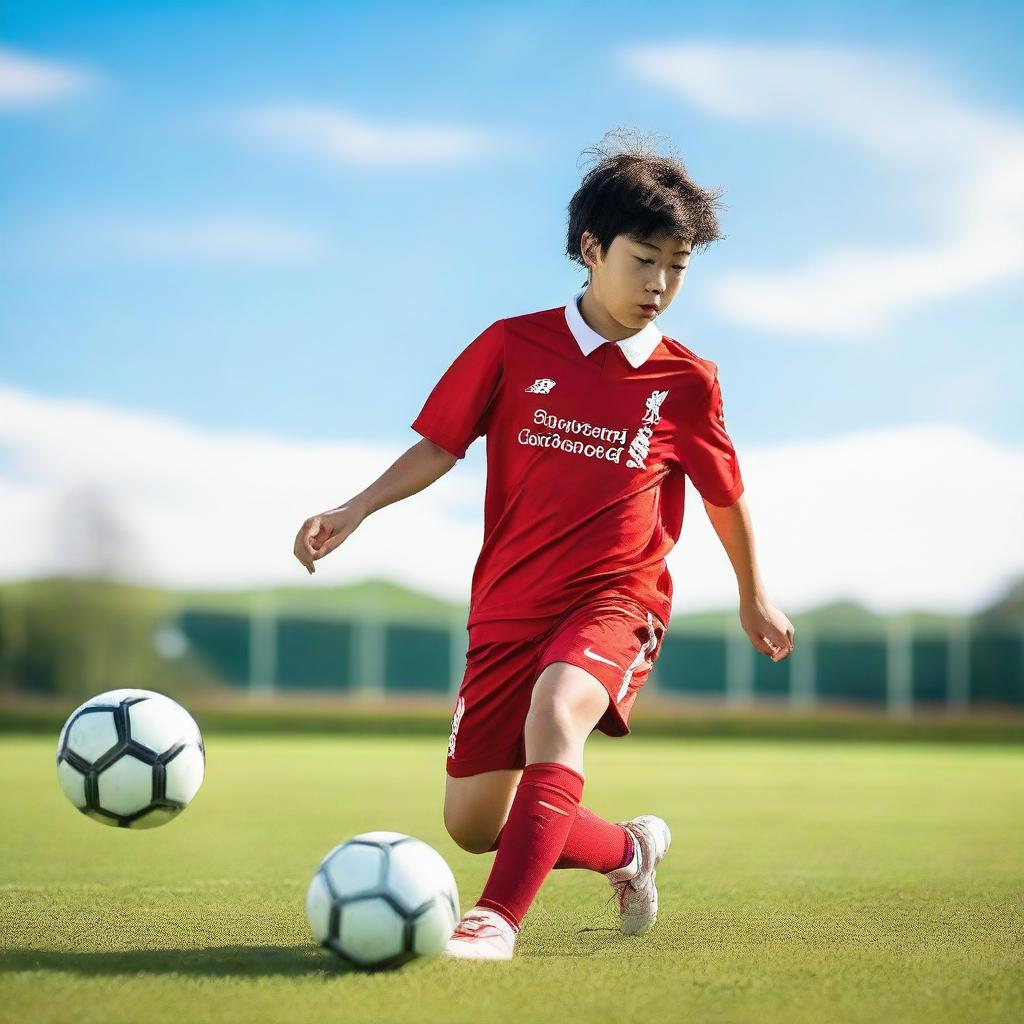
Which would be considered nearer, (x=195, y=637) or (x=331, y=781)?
(x=331, y=781)

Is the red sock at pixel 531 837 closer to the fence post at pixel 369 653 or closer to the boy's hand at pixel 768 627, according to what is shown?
the boy's hand at pixel 768 627

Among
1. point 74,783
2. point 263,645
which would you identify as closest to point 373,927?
point 74,783

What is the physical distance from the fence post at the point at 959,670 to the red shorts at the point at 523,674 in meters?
23.4

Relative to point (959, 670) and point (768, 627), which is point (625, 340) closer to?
point (768, 627)

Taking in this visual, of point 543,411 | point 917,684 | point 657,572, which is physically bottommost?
point 917,684

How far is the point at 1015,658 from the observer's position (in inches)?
1029

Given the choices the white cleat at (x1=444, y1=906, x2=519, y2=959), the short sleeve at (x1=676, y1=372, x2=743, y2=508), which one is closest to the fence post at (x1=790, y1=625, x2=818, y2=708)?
the short sleeve at (x1=676, y1=372, x2=743, y2=508)

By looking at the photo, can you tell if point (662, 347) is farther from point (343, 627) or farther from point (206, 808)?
point (343, 627)

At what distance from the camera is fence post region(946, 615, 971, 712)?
1011 inches

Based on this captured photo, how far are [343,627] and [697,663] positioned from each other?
20.5ft

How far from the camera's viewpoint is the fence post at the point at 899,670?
25.8 m

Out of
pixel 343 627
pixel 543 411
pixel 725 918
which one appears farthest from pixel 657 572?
pixel 343 627

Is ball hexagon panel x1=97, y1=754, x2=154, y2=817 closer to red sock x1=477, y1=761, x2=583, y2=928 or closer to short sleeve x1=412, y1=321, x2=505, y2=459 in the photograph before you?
red sock x1=477, y1=761, x2=583, y2=928

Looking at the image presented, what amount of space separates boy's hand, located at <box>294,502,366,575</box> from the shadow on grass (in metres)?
0.89
